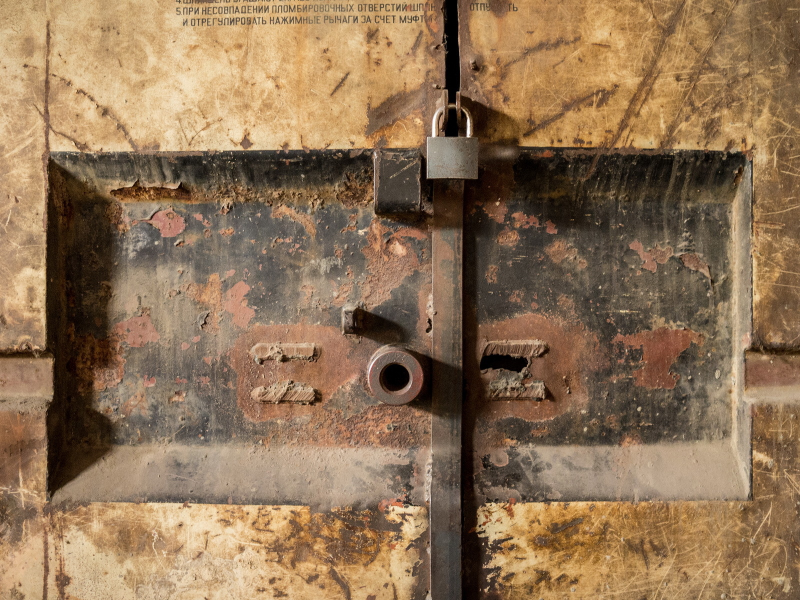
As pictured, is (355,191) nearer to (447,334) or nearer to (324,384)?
(447,334)

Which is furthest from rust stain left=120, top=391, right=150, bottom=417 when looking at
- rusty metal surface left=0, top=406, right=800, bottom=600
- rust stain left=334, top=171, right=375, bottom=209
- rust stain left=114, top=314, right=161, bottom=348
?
rust stain left=334, top=171, right=375, bottom=209

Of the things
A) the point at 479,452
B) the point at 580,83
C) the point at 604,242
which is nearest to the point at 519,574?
the point at 479,452

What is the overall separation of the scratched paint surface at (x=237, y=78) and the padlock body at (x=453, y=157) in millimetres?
143

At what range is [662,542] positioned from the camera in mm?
1665

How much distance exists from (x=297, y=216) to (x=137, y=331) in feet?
2.63

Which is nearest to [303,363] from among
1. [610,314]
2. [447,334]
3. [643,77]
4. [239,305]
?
[239,305]

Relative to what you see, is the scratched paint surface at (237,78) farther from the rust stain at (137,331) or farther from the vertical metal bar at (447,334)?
the rust stain at (137,331)

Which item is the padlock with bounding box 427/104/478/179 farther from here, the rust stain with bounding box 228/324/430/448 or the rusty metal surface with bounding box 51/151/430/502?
the rust stain with bounding box 228/324/430/448

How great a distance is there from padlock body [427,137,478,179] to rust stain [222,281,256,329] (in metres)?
0.88

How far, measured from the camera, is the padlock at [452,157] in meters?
1.54

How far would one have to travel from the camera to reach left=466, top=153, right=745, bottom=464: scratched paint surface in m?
1.73

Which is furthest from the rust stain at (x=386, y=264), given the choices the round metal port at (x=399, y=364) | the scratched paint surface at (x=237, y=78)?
the scratched paint surface at (x=237, y=78)

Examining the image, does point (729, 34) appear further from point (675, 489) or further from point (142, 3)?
point (142, 3)

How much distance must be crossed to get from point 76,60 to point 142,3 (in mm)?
336
